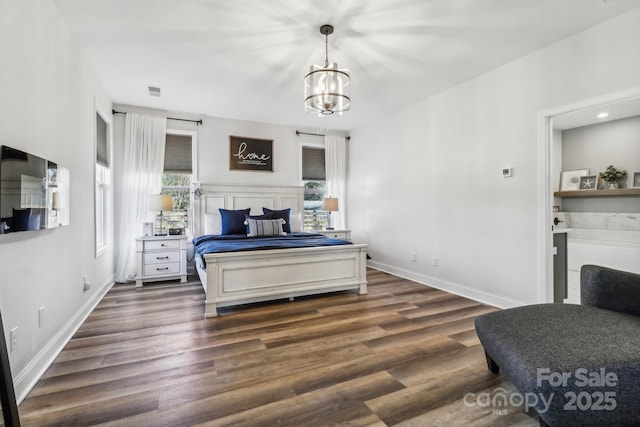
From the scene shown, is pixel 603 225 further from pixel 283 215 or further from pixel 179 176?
pixel 179 176

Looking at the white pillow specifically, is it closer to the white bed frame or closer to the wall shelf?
the white bed frame

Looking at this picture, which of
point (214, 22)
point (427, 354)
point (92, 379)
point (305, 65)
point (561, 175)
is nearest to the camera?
point (92, 379)

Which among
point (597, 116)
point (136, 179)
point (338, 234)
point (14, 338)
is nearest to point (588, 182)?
point (597, 116)

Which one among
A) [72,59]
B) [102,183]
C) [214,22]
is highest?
[214,22]

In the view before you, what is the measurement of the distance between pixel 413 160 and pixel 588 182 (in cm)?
275

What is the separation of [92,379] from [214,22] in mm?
2852

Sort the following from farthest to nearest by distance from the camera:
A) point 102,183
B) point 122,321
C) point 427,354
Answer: point 102,183
point 122,321
point 427,354

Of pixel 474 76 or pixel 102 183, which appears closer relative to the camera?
pixel 474 76

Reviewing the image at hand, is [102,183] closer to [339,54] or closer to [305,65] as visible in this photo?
[305,65]

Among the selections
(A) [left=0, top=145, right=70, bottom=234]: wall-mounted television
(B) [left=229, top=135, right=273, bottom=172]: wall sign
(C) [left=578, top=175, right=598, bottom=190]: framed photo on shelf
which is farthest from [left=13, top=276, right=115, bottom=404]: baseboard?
(C) [left=578, top=175, right=598, bottom=190]: framed photo on shelf

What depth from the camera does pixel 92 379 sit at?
2061 millimetres

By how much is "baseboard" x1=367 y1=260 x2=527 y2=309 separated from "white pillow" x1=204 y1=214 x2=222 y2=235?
111 inches

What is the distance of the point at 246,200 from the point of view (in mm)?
5508

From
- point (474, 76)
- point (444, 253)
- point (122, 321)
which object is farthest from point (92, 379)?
point (474, 76)
